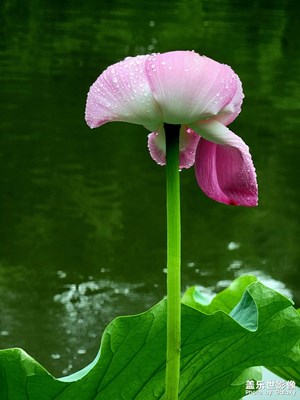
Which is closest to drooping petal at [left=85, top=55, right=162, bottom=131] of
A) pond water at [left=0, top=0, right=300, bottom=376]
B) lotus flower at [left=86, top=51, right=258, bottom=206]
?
lotus flower at [left=86, top=51, right=258, bottom=206]

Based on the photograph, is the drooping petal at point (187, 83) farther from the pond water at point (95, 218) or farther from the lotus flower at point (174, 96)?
the pond water at point (95, 218)

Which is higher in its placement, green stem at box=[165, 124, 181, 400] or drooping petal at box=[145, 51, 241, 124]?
drooping petal at box=[145, 51, 241, 124]

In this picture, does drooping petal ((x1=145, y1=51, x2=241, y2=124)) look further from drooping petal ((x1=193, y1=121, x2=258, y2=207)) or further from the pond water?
the pond water

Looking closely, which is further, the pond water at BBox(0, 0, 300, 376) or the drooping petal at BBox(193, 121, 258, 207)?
the pond water at BBox(0, 0, 300, 376)

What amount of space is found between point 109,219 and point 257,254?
54 centimetres

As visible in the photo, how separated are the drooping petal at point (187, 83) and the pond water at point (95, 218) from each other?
1843mm

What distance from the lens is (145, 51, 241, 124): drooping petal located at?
389 millimetres

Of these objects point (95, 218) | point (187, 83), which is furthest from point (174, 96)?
point (95, 218)

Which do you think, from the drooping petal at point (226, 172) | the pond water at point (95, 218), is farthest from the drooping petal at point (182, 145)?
the pond water at point (95, 218)

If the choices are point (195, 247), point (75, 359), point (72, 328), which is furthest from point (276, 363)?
point (195, 247)

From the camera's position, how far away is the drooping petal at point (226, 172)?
0.43 metres

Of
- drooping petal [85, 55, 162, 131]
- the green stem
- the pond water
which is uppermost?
drooping petal [85, 55, 162, 131]

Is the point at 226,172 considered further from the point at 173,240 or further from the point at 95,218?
the point at 95,218

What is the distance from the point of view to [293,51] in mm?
9867
